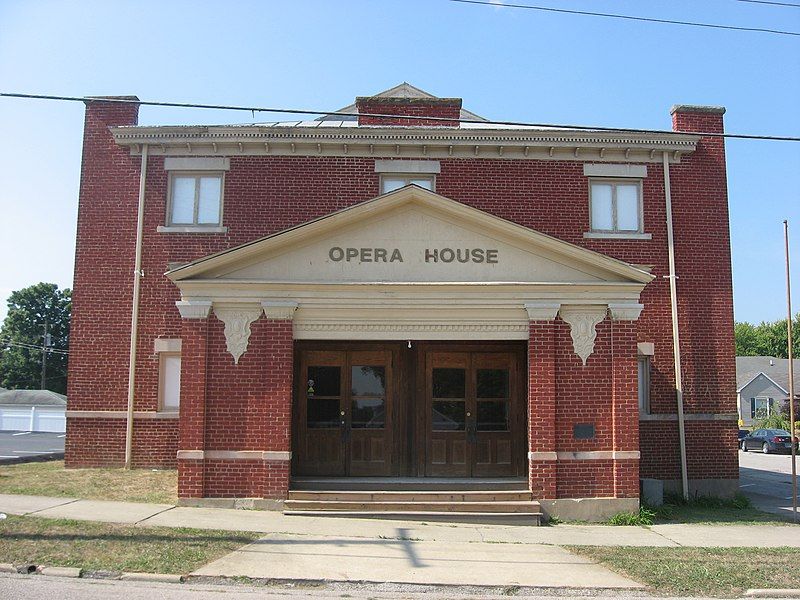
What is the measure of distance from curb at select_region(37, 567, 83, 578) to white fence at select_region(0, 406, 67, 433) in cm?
4129

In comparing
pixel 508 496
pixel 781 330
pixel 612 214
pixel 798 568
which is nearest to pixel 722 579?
pixel 798 568

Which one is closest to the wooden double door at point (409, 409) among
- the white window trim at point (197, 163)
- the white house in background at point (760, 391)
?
the white window trim at point (197, 163)

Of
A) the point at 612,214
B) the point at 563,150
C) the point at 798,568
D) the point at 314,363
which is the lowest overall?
the point at 798,568

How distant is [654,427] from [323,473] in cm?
787

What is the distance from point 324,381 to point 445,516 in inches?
142

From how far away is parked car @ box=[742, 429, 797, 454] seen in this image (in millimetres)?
41094

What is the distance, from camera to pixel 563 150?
17453 mm

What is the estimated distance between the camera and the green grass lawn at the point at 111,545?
9.08m

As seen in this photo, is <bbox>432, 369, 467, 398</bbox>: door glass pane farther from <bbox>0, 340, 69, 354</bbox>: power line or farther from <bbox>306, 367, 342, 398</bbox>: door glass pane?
<bbox>0, 340, 69, 354</bbox>: power line

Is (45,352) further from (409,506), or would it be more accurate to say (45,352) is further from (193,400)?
(409,506)

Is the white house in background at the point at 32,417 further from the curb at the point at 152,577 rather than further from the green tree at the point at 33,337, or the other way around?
the curb at the point at 152,577

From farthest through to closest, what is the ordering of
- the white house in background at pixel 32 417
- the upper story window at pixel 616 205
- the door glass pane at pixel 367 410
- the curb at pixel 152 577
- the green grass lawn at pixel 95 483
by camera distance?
1. the white house in background at pixel 32 417
2. the upper story window at pixel 616 205
3. the door glass pane at pixel 367 410
4. the green grass lawn at pixel 95 483
5. the curb at pixel 152 577

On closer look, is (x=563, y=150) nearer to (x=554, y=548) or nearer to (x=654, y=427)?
(x=654, y=427)

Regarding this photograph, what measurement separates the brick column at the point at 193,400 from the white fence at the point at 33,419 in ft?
123
